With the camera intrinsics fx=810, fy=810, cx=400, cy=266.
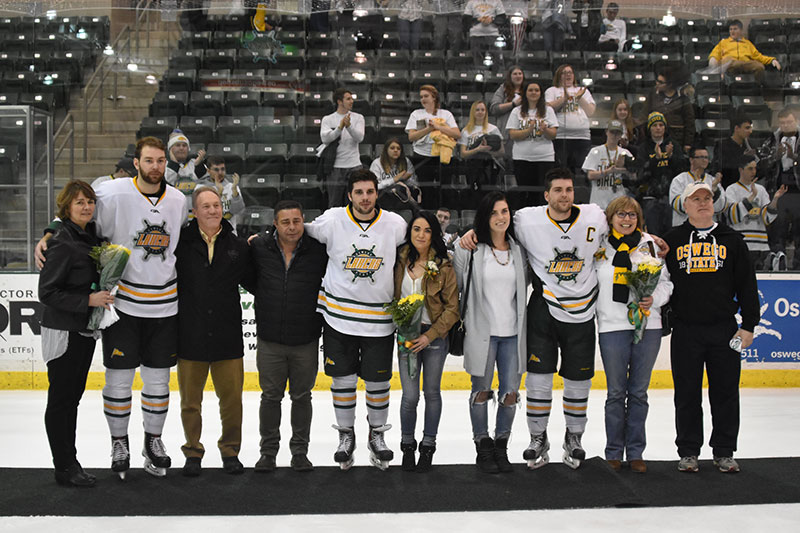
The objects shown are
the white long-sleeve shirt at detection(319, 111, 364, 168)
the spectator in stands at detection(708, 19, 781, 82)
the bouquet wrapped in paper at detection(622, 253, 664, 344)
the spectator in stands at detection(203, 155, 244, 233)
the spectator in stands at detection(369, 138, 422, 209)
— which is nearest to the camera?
the bouquet wrapped in paper at detection(622, 253, 664, 344)

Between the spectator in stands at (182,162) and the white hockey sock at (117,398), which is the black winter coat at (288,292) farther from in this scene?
the spectator in stands at (182,162)

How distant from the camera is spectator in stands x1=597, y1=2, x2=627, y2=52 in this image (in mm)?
7289

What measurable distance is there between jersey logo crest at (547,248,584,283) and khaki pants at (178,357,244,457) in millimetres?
1617

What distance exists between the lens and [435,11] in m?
7.49

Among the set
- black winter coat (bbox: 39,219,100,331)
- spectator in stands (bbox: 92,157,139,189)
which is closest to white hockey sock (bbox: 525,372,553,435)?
black winter coat (bbox: 39,219,100,331)

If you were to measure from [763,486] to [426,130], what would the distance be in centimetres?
422

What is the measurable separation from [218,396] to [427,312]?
110 cm

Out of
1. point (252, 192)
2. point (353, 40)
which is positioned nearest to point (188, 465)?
point (252, 192)

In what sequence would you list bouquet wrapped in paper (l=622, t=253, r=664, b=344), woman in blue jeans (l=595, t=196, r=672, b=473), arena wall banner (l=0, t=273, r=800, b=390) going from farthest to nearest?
arena wall banner (l=0, t=273, r=800, b=390), woman in blue jeans (l=595, t=196, r=672, b=473), bouquet wrapped in paper (l=622, t=253, r=664, b=344)

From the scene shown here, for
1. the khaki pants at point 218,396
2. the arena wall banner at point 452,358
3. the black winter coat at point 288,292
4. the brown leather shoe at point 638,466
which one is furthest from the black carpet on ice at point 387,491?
the arena wall banner at point 452,358

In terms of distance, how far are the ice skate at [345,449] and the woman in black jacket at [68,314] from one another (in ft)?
3.75

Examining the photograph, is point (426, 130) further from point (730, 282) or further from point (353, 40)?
point (730, 282)

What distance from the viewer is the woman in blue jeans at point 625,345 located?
3.96 m

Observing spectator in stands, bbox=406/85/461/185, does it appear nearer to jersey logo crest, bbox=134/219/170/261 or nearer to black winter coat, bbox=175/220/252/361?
black winter coat, bbox=175/220/252/361
